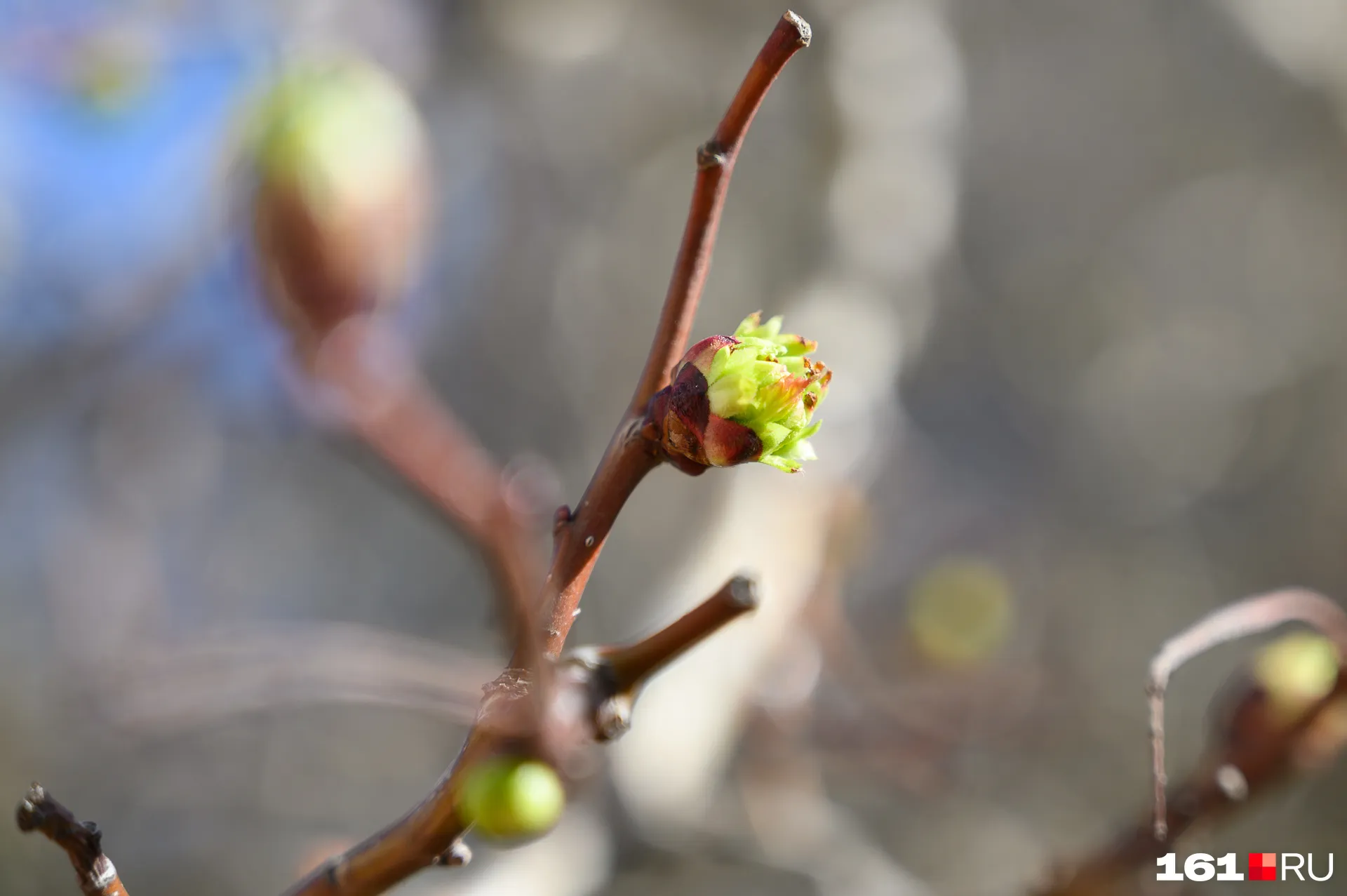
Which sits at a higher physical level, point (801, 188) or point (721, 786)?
point (801, 188)

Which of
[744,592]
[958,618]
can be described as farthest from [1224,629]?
[958,618]

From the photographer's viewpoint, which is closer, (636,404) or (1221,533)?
(636,404)

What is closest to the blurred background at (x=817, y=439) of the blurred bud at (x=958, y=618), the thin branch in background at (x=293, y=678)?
the blurred bud at (x=958, y=618)

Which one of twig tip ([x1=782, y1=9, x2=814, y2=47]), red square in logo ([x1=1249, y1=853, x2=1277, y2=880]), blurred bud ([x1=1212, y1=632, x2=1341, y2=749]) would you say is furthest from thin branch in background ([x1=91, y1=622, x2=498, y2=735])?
red square in logo ([x1=1249, y1=853, x2=1277, y2=880])

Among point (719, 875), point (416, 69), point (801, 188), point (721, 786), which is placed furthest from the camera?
point (416, 69)

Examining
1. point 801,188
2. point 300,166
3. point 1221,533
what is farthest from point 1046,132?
point 300,166

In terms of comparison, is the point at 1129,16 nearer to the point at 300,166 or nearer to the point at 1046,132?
the point at 1046,132

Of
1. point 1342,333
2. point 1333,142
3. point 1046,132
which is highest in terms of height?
point 1046,132

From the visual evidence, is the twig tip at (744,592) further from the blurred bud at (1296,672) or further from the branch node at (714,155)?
the blurred bud at (1296,672)
